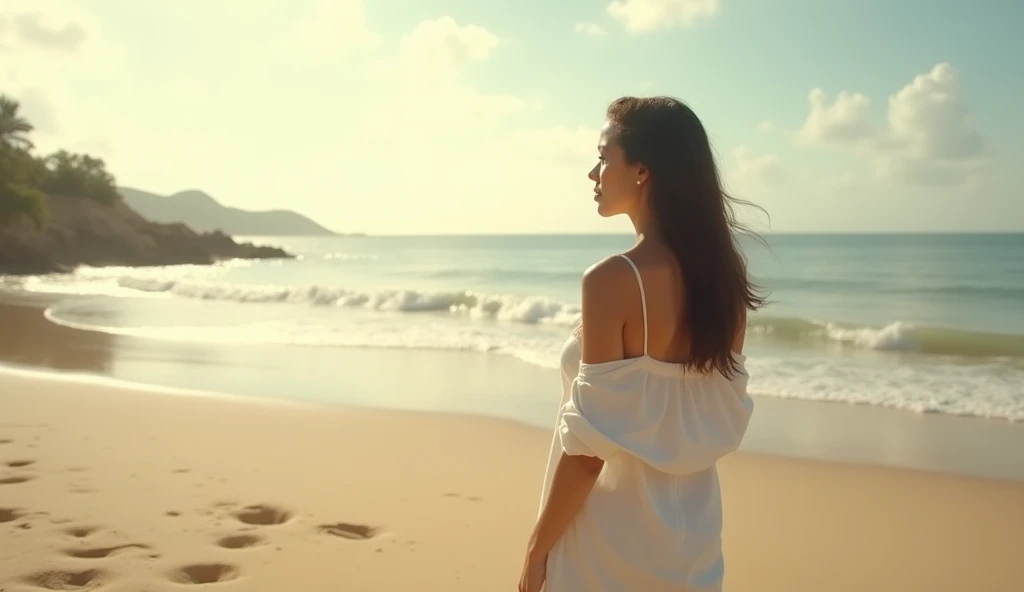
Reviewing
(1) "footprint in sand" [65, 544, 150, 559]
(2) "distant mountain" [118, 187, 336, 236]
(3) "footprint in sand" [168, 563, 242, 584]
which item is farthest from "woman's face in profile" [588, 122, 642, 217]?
(2) "distant mountain" [118, 187, 336, 236]

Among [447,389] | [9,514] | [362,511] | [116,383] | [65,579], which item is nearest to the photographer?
[65,579]

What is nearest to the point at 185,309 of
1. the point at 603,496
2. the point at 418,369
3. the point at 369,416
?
the point at 418,369

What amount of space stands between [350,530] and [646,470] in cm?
326

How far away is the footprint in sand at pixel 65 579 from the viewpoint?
375cm

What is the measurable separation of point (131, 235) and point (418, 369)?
165 ft

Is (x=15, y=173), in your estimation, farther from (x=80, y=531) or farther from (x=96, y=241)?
(x=80, y=531)

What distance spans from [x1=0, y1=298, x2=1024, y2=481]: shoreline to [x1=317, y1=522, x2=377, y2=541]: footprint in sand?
3.17 meters

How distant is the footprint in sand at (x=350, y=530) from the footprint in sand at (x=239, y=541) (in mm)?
377

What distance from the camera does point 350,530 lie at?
4742 mm

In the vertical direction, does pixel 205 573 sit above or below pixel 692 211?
below

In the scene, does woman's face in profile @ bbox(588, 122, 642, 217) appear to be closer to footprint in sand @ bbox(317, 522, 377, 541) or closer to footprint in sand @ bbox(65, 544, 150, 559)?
footprint in sand @ bbox(317, 522, 377, 541)

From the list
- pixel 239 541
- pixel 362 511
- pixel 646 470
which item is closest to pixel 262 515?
pixel 239 541

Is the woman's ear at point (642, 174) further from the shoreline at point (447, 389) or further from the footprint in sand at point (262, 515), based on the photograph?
the shoreline at point (447, 389)

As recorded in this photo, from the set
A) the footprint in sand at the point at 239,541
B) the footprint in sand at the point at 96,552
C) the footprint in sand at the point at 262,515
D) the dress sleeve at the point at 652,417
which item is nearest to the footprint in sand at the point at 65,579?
the footprint in sand at the point at 96,552
